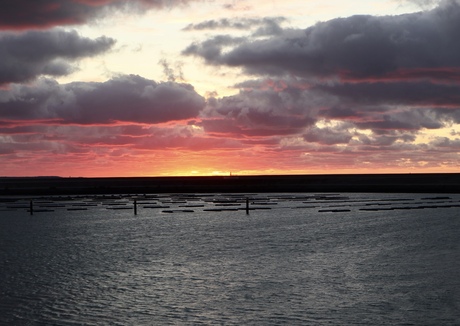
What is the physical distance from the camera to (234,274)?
3353cm

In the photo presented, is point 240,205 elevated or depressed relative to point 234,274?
elevated

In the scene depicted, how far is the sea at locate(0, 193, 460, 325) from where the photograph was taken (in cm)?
2405

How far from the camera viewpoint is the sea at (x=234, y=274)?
24047 mm

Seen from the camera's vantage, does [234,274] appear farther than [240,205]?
No

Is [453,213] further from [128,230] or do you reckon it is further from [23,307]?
[23,307]

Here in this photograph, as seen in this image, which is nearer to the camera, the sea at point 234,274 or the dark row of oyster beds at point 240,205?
the sea at point 234,274

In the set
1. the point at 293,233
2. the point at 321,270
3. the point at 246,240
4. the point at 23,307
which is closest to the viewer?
the point at 23,307

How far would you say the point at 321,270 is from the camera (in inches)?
1362

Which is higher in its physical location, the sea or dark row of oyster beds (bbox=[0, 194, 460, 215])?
dark row of oyster beds (bbox=[0, 194, 460, 215])

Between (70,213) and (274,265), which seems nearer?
(274,265)

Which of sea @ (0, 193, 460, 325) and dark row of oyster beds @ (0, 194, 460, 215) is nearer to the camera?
sea @ (0, 193, 460, 325)

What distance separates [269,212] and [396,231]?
1235 inches

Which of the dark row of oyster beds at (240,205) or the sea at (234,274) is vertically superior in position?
the dark row of oyster beds at (240,205)

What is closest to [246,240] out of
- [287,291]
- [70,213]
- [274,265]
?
[274,265]
